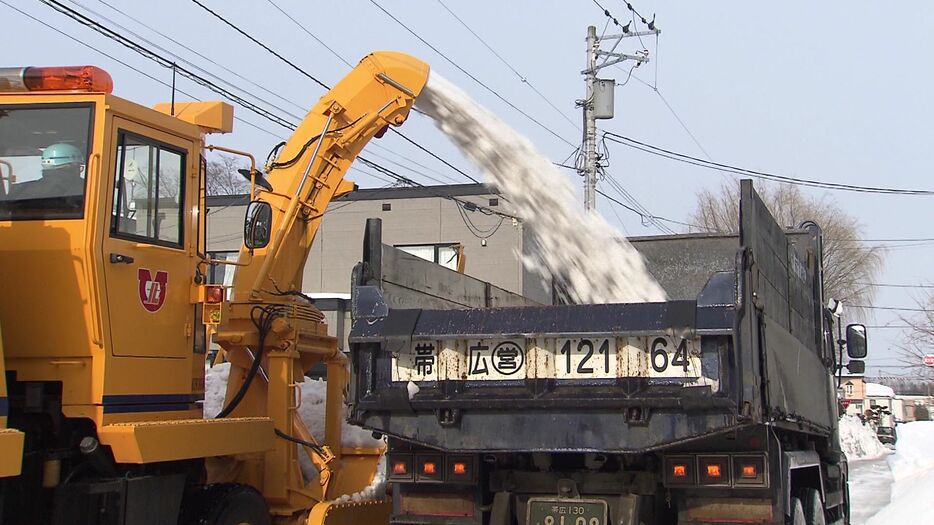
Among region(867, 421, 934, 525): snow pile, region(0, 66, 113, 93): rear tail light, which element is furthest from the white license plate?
region(867, 421, 934, 525): snow pile

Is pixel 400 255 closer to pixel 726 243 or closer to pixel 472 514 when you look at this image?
pixel 472 514

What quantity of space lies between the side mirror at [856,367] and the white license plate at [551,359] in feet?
17.9

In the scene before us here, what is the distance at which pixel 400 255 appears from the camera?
732cm

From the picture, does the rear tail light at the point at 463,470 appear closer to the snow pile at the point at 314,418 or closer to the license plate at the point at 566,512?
the license plate at the point at 566,512

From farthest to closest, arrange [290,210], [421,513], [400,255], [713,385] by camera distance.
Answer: [290,210] → [400,255] → [421,513] → [713,385]

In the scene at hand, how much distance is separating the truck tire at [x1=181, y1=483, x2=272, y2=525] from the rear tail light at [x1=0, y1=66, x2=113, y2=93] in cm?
284

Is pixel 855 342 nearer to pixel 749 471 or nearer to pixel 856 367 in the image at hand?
pixel 856 367

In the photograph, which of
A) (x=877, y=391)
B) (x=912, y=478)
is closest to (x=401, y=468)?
(x=912, y=478)

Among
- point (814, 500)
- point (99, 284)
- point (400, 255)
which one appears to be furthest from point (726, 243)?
point (99, 284)

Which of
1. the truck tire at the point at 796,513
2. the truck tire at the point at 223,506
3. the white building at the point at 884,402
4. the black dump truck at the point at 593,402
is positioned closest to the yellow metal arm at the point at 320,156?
the truck tire at the point at 223,506

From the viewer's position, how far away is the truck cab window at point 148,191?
6.50 metres

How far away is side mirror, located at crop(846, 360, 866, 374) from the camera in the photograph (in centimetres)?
1036

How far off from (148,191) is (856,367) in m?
7.26

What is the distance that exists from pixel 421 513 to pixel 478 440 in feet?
2.62
